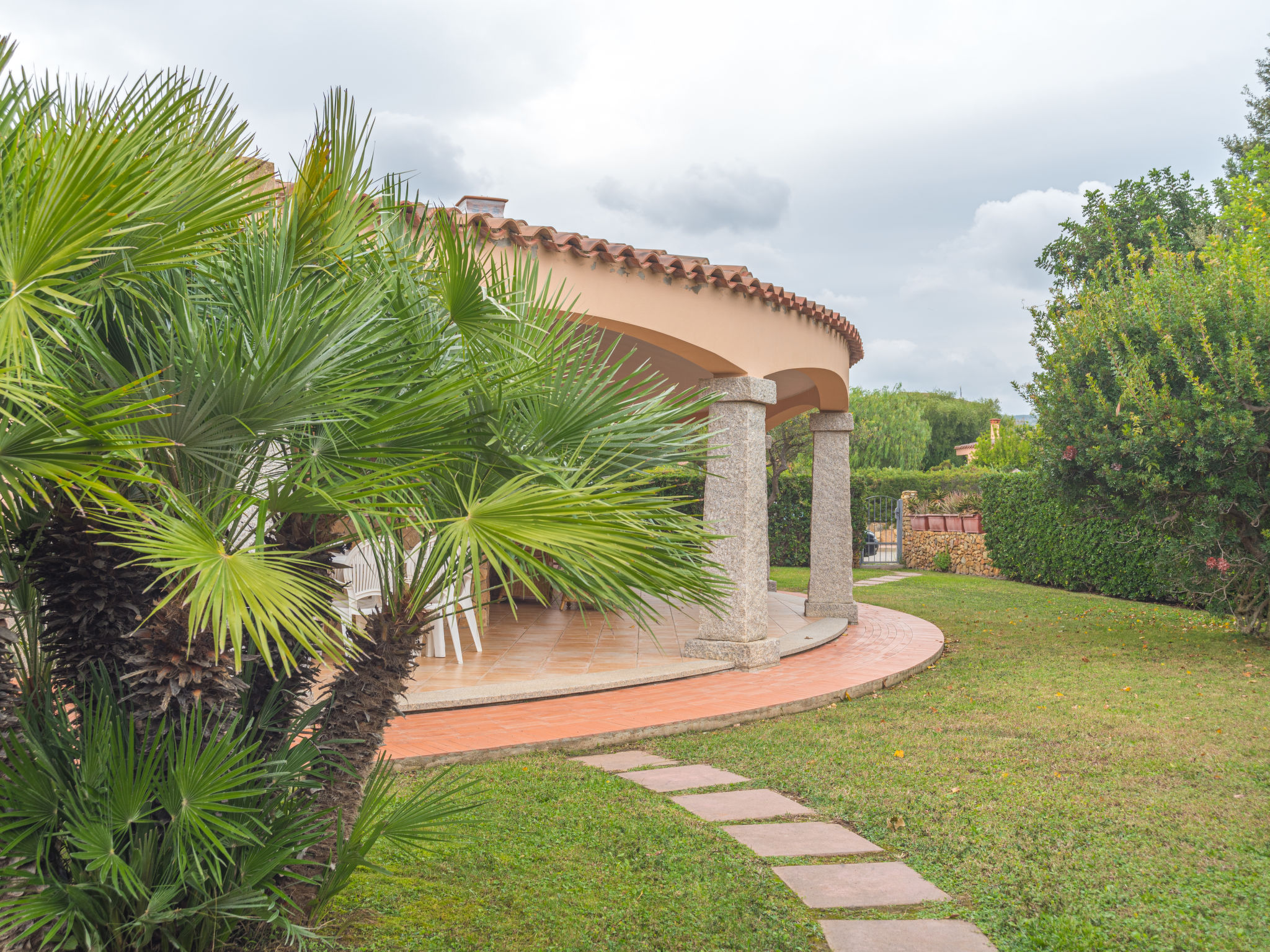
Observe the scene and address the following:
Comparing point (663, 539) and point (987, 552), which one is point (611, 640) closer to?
point (663, 539)

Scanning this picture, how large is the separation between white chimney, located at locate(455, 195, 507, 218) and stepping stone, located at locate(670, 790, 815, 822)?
573 centimetres

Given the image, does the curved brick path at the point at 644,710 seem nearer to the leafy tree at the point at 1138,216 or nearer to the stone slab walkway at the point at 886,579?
the stone slab walkway at the point at 886,579

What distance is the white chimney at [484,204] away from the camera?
8.42m

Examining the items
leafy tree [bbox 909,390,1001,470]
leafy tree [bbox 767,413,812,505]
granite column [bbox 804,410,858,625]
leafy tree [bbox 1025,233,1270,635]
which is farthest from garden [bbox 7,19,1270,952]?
leafy tree [bbox 909,390,1001,470]

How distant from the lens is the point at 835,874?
386 centimetres

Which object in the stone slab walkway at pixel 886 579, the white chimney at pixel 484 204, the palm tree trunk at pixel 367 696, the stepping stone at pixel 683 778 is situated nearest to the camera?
the palm tree trunk at pixel 367 696

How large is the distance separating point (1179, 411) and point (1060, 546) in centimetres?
963

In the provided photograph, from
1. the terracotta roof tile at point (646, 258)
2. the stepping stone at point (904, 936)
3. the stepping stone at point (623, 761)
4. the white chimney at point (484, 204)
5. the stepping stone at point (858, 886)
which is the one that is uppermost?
the white chimney at point (484, 204)

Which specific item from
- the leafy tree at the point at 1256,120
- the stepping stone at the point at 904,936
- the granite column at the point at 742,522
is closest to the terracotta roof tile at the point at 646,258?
the granite column at the point at 742,522

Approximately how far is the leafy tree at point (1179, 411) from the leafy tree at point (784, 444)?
8011mm

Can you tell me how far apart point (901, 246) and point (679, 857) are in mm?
16438

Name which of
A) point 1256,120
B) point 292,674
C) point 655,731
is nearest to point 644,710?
point 655,731

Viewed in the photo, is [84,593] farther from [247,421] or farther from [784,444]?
[784,444]

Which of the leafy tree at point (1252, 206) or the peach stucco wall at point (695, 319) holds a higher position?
the leafy tree at point (1252, 206)
